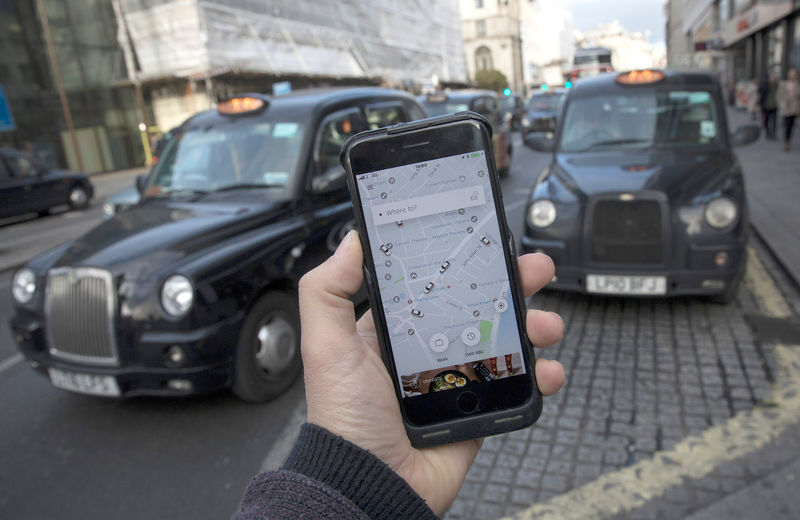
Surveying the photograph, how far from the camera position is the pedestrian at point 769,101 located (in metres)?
16.2

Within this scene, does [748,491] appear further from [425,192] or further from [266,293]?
[266,293]

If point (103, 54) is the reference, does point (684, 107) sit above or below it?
below

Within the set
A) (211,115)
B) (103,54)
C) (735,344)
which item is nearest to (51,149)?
(103,54)

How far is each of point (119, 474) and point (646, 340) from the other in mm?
3717

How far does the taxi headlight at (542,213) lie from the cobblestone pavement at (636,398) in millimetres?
818

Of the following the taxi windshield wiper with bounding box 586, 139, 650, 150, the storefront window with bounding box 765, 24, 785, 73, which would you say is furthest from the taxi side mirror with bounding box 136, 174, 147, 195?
the storefront window with bounding box 765, 24, 785, 73

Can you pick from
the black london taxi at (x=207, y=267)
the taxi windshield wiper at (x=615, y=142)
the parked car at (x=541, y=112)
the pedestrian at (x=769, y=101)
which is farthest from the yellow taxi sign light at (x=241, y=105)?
the parked car at (x=541, y=112)

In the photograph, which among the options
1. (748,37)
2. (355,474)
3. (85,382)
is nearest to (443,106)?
(85,382)

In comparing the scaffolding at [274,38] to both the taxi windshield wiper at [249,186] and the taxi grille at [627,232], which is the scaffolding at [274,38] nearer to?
the taxi windshield wiper at [249,186]

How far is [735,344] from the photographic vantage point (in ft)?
14.1

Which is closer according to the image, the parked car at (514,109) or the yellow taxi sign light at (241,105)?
the yellow taxi sign light at (241,105)

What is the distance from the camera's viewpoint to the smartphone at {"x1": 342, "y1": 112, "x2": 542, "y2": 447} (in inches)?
63.7

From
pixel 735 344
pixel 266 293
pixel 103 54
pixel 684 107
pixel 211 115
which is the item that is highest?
pixel 103 54

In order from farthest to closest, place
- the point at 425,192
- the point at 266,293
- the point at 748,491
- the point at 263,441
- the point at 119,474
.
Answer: the point at 266,293
the point at 263,441
the point at 119,474
the point at 748,491
the point at 425,192
